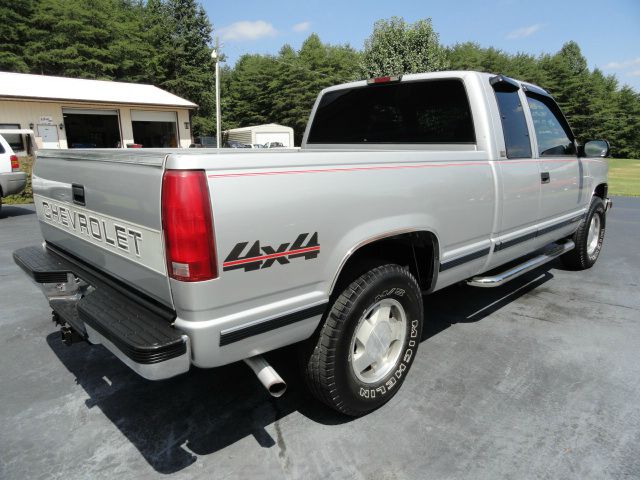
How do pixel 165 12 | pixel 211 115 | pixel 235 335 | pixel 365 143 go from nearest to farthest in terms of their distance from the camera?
pixel 235 335 → pixel 365 143 → pixel 165 12 → pixel 211 115

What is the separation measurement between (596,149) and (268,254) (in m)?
4.34

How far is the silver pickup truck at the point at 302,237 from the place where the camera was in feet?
5.89

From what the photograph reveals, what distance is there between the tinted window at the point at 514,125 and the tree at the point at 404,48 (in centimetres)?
2432

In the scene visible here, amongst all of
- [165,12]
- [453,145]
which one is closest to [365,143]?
[453,145]

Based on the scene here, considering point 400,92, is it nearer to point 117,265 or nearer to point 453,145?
point 453,145

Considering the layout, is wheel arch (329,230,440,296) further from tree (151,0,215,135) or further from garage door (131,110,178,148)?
tree (151,0,215,135)

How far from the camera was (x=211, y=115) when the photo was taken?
50.4 metres

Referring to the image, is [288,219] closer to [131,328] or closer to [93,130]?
[131,328]

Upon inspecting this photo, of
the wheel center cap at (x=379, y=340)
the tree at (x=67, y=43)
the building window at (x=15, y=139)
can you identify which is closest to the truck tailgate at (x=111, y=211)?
the wheel center cap at (x=379, y=340)

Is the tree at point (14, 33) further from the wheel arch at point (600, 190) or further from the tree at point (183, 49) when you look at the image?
the wheel arch at point (600, 190)

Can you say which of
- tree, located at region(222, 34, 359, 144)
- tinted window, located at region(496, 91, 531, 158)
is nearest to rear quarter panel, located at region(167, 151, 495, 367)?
tinted window, located at region(496, 91, 531, 158)

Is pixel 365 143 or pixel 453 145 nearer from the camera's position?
pixel 453 145

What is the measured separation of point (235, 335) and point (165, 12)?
5117 centimetres

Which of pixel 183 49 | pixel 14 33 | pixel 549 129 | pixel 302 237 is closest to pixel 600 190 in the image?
pixel 549 129
